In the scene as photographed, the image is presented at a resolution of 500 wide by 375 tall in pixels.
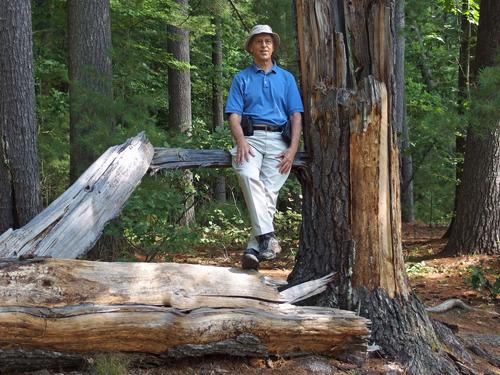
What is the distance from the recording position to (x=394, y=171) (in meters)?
5.01

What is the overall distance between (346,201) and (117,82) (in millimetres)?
5873

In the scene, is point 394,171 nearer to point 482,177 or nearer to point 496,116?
point 496,116

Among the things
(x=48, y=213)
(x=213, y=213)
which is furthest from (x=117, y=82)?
(x=48, y=213)

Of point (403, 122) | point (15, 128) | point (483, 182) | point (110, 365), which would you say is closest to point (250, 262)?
point (110, 365)

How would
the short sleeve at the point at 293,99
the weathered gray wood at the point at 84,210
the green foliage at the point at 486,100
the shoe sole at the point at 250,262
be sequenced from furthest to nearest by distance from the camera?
1. the green foliage at the point at 486,100
2. the short sleeve at the point at 293,99
3. the shoe sole at the point at 250,262
4. the weathered gray wood at the point at 84,210

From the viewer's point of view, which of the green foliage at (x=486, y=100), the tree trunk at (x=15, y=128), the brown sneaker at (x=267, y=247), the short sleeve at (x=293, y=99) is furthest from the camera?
the green foliage at (x=486, y=100)

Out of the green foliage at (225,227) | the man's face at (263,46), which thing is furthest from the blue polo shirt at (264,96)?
the green foliage at (225,227)

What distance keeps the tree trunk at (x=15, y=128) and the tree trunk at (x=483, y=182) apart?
7.02 metres

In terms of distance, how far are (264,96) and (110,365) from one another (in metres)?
2.67

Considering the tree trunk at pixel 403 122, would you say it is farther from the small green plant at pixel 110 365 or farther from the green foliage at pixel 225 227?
the small green plant at pixel 110 365

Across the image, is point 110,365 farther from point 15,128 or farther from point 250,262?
point 15,128

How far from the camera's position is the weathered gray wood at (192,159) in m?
5.17

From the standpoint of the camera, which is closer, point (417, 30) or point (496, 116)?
point (496, 116)

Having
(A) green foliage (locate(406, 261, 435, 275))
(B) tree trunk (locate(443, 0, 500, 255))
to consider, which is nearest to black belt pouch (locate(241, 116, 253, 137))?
(A) green foliage (locate(406, 261, 435, 275))
